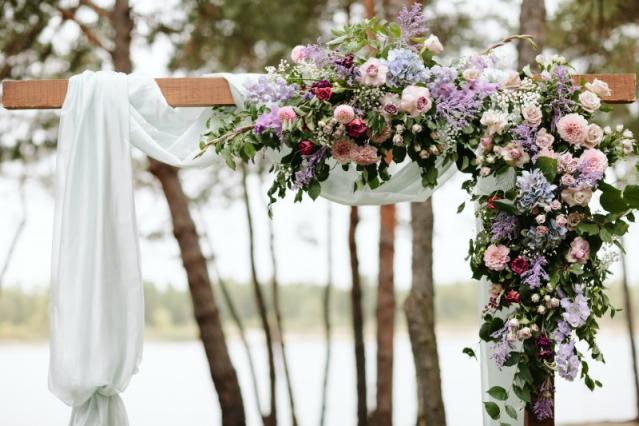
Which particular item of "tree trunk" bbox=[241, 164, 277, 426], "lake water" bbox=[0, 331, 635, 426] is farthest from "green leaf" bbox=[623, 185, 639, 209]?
"lake water" bbox=[0, 331, 635, 426]

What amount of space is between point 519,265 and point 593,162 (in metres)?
0.52

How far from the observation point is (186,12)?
8.26 metres

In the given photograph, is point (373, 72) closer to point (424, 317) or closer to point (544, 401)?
point (544, 401)

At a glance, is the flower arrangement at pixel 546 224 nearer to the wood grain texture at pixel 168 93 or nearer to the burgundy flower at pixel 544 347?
the burgundy flower at pixel 544 347

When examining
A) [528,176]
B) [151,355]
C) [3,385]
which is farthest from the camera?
Answer: [151,355]

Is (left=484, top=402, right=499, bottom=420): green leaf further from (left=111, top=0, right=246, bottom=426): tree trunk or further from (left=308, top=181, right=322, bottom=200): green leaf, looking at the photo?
(left=111, top=0, right=246, bottom=426): tree trunk

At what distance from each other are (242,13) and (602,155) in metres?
5.52

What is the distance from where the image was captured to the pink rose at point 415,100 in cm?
344

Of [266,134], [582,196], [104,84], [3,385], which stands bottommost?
[3,385]

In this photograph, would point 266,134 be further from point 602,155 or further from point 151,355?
point 151,355

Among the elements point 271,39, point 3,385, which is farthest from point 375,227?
point 3,385

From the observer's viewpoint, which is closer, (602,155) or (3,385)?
(602,155)

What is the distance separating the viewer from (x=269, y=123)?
11.6ft

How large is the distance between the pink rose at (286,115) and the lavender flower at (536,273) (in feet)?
3.76
